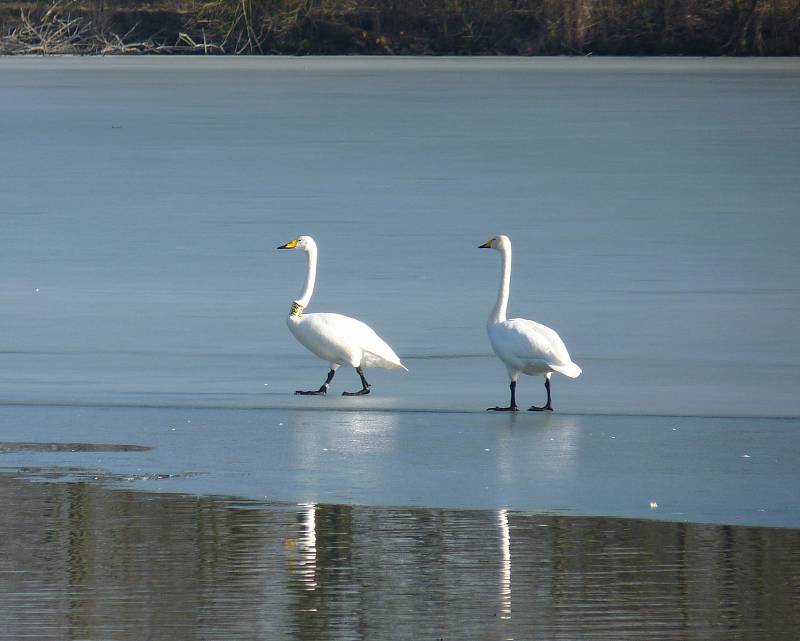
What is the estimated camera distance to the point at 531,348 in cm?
766

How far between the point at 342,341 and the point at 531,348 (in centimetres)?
86

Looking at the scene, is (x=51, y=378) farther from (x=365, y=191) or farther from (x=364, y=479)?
(x=365, y=191)

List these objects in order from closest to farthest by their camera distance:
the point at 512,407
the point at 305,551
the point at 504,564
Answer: the point at 504,564
the point at 305,551
the point at 512,407

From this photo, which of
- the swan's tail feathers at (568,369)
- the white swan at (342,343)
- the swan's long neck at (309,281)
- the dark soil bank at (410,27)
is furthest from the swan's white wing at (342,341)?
the dark soil bank at (410,27)

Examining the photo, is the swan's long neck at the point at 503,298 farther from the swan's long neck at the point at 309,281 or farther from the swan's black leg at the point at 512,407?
the swan's long neck at the point at 309,281

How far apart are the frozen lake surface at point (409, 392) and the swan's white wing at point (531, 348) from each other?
21cm

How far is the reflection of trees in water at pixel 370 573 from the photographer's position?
461 centimetres

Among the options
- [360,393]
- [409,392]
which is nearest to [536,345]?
[409,392]

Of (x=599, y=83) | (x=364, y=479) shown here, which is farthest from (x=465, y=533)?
(x=599, y=83)

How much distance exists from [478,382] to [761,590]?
3648mm

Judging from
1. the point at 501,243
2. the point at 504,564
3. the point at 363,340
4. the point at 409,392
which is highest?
the point at 504,564

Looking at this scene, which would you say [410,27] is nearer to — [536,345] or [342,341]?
[342,341]

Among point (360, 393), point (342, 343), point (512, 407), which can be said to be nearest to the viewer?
point (512, 407)

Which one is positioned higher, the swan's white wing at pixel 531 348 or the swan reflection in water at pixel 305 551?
the swan reflection in water at pixel 305 551
